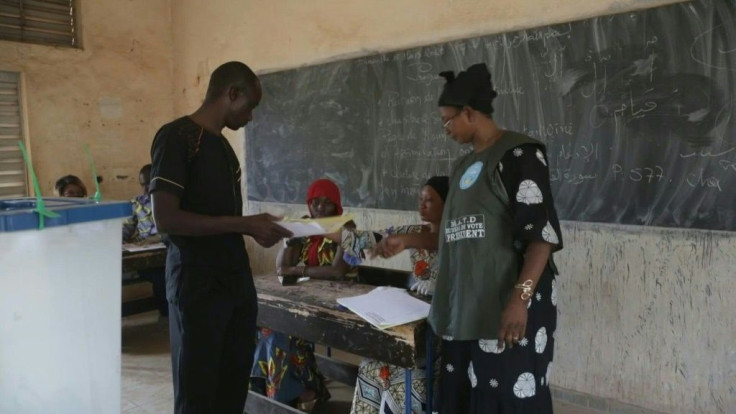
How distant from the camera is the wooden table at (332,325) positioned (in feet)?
6.09

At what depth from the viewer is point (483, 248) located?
1.58m

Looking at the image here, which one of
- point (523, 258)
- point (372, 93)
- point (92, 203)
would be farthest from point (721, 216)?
point (92, 203)

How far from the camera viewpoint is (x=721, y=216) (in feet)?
7.60

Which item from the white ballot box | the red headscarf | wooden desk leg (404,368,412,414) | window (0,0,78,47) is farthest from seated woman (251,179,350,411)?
window (0,0,78,47)

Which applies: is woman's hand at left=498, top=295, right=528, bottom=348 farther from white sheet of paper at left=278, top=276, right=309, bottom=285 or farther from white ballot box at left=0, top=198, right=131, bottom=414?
white sheet of paper at left=278, top=276, right=309, bottom=285

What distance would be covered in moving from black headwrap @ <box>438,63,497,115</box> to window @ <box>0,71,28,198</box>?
13.7ft

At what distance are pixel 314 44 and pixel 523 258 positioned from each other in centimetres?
291

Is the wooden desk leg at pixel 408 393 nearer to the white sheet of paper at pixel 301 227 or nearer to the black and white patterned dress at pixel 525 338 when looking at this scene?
the black and white patterned dress at pixel 525 338

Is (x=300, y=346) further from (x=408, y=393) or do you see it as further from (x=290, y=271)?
(x=408, y=393)

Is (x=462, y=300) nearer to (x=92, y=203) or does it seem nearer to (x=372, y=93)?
(x=92, y=203)

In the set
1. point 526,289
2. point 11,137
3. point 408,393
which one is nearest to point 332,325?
point 408,393

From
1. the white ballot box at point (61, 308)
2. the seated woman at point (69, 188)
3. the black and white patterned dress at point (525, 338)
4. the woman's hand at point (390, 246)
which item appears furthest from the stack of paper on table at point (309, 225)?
the seated woman at point (69, 188)

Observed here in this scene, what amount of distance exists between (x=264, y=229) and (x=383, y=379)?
2.88 feet

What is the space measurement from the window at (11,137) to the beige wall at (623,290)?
2.96 metres
